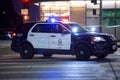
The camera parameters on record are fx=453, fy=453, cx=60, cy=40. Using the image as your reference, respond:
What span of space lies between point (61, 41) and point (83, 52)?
1171mm

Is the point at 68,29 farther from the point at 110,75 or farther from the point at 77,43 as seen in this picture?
the point at 110,75

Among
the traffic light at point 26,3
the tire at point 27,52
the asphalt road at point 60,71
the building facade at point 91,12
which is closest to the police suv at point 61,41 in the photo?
the tire at point 27,52

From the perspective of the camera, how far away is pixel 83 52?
64.1 ft

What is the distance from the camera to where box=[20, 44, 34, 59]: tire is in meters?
20.7

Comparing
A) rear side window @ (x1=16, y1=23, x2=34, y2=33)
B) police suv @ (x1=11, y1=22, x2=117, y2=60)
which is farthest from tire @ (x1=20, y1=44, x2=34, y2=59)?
rear side window @ (x1=16, y1=23, x2=34, y2=33)

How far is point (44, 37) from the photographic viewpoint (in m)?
20.4

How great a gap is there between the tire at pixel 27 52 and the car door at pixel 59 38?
99 cm

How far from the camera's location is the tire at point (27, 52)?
2066cm

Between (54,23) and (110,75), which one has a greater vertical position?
(54,23)

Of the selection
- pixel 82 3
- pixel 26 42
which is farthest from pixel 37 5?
pixel 26 42

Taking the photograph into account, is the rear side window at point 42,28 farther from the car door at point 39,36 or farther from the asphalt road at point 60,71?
the asphalt road at point 60,71

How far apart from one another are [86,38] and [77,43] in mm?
457

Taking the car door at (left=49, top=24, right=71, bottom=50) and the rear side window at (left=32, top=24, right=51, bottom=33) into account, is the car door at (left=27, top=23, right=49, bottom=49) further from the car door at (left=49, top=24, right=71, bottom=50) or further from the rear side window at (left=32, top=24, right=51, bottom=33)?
the car door at (left=49, top=24, right=71, bottom=50)

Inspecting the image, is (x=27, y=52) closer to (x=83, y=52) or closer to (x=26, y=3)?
(x=83, y=52)
